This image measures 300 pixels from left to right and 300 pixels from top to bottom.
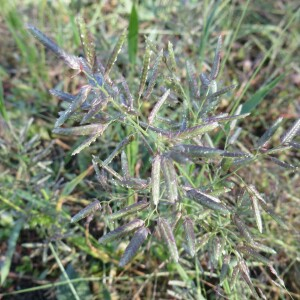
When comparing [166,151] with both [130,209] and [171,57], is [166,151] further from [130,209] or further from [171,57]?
[171,57]

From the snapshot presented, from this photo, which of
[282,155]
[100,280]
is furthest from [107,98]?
[282,155]

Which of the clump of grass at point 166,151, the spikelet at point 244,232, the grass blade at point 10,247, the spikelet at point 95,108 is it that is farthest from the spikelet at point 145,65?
the grass blade at point 10,247

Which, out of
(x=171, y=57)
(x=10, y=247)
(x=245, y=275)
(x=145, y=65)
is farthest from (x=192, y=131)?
(x=10, y=247)

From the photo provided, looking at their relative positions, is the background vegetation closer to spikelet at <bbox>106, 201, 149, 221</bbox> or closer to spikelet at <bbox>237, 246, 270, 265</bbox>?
spikelet at <bbox>237, 246, 270, 265</bbox>

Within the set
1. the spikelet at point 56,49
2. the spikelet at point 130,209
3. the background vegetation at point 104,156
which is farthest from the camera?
the background vegetation at point 104,156

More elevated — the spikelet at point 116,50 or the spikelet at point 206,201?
the spikelet at point 116,50

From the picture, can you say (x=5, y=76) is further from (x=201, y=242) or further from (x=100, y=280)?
(x=201, y=242)

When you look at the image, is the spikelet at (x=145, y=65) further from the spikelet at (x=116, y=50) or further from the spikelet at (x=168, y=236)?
the spikelet at (x=168, y=236)
